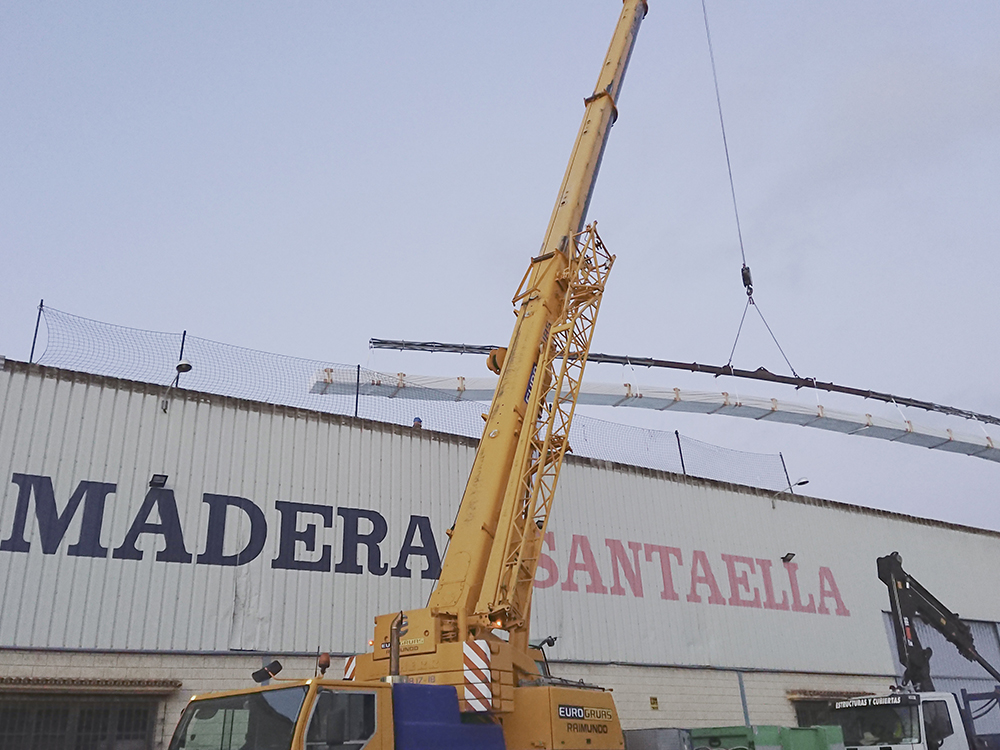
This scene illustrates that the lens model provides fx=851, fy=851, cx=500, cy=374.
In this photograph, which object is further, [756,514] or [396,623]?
[756,514]

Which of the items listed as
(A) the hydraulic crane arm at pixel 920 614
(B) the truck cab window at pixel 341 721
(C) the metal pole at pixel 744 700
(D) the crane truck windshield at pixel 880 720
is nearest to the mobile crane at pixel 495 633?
(B) the truck cab window at pixel 341 721

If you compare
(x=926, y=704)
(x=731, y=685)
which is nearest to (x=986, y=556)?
(x=731, y=685)

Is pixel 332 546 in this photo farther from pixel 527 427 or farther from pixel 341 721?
pixel 341 721

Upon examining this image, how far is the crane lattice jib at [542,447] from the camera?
11047mm

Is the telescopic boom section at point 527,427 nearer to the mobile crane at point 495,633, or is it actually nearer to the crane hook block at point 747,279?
the mobile crane at point 495,633

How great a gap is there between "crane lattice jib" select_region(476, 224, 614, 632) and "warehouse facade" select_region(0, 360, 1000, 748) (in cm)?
719

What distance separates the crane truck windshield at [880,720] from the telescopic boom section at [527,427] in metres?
8.04

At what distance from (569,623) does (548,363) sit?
10.1 m

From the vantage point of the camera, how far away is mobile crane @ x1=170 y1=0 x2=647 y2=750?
335 inches

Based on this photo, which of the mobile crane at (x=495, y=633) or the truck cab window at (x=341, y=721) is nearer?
the truck cab window at (x=341, y=721)

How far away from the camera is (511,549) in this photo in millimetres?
11297

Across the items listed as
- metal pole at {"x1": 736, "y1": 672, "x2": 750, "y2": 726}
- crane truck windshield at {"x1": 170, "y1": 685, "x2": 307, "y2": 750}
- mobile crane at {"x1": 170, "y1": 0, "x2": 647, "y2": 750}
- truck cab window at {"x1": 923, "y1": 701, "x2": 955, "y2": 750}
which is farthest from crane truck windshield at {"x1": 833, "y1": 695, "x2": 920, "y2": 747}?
crane truck windshield at {"x1": 170, "y1": 685, "x2": 307, "y2": 750}

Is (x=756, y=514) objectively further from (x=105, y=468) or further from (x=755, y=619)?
(x=105, y=468)

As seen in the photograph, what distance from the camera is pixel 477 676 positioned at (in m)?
9.82
